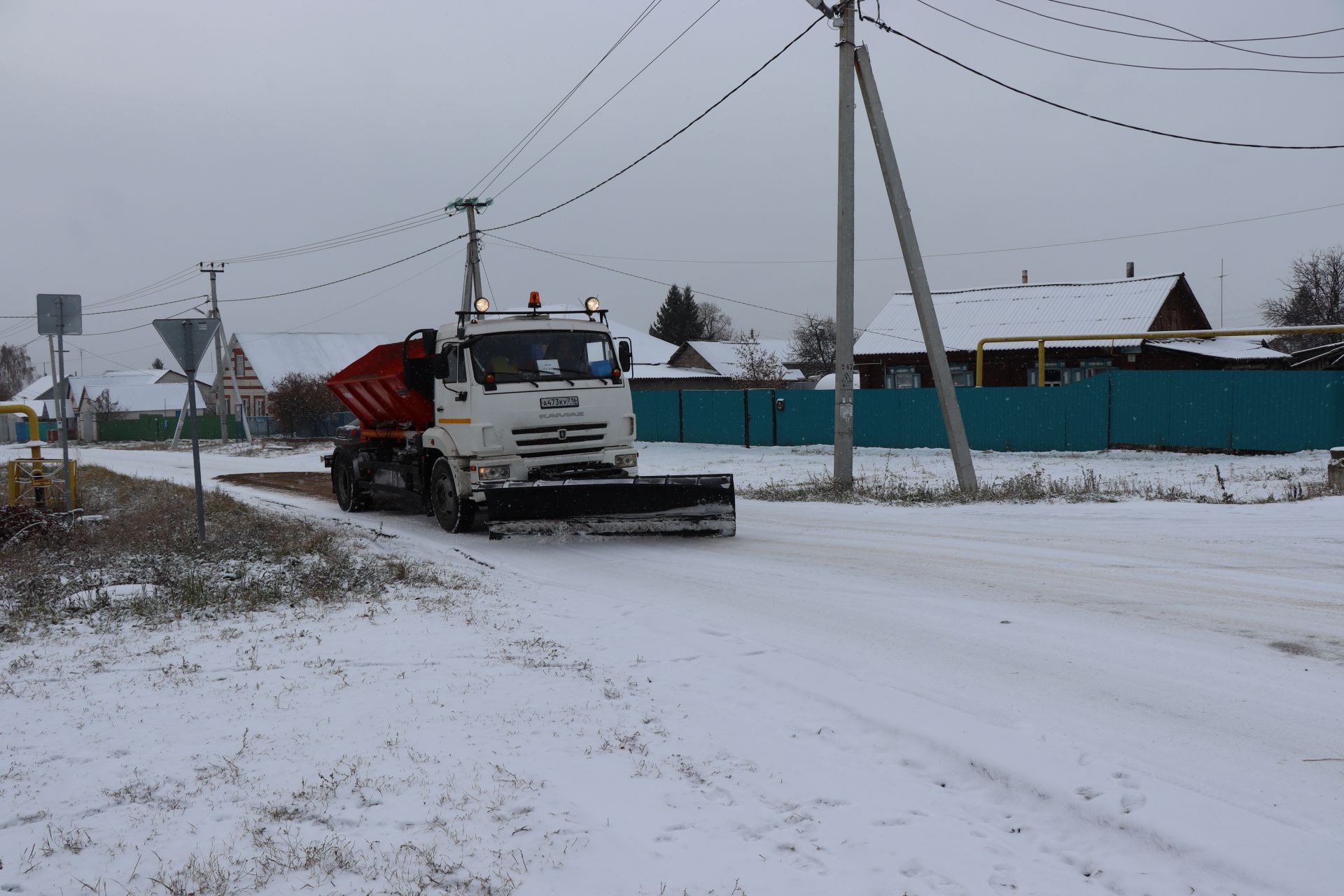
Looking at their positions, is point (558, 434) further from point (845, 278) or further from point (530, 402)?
point (845, 278)

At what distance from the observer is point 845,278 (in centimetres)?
1548

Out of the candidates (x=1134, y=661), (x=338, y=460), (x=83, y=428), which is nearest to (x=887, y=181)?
(x=338, y=460)

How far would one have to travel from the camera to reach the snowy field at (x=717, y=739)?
352 centimetres

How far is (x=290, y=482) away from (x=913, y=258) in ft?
48.6

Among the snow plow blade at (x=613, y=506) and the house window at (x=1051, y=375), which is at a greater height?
the house window at (x=1051, y=375)

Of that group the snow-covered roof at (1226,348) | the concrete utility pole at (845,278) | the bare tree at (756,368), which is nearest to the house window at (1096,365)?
the snow-covered roof at (1226,348)

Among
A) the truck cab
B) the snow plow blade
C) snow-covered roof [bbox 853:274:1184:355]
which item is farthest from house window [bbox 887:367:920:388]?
the snow plow blade

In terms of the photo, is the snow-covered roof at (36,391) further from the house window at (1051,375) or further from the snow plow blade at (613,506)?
the snow plow blade at (613,506)

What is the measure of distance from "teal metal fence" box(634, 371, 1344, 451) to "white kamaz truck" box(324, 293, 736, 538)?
47.7 feet

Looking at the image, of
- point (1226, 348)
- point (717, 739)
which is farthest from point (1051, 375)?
point (717, 739)

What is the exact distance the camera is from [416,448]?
516 inches

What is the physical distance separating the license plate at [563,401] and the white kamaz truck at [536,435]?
1cm

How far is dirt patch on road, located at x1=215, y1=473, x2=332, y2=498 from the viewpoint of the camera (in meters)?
20.0

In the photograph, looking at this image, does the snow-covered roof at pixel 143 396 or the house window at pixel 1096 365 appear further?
the snow-covered roof at pixel 143 396
